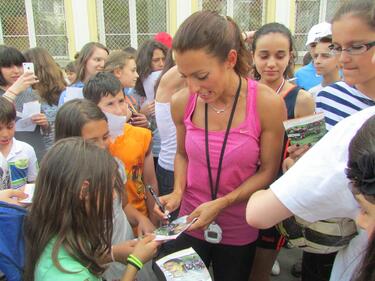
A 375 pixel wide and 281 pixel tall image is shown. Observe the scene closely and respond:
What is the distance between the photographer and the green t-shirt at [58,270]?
1171mm

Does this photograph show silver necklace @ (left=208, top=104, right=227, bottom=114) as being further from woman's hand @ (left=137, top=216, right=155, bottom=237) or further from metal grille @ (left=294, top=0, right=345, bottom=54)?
metal grille @ (left=294, top=0, right=345, bottom=54)

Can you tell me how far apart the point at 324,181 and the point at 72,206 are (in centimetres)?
90

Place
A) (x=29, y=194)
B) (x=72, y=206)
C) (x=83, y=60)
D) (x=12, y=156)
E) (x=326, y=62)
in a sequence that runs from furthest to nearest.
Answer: (x=83, y=60), (x=326, y=62), (x=12, y=156), (x=29, y=194), (x=72, y=206)

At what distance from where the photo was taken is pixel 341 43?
134cm

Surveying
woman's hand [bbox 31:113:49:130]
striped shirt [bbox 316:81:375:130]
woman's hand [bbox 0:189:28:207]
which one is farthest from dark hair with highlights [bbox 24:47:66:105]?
striped shirt [bbox 316:81:375:130]

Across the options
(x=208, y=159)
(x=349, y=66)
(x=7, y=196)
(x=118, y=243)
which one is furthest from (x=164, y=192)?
(x=349, y=66)

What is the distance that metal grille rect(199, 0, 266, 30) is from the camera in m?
9.11

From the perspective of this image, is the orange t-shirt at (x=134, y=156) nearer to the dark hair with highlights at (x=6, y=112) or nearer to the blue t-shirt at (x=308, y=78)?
the dark hair with highlights at (x=6, y=112)

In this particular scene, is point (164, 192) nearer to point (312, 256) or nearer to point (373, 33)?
point (312, 256)

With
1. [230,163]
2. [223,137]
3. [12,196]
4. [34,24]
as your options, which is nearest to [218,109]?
[223,137]

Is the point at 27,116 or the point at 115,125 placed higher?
the point at 115,125

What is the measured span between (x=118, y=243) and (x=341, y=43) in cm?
135

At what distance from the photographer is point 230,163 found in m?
1.54

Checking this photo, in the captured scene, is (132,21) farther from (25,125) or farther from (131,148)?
(131,148)
